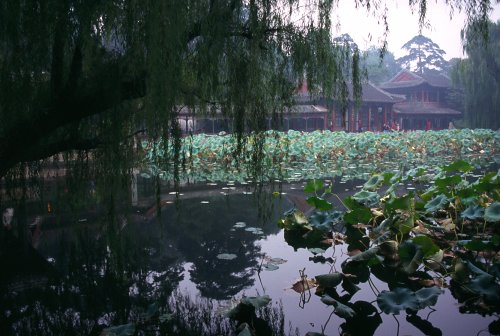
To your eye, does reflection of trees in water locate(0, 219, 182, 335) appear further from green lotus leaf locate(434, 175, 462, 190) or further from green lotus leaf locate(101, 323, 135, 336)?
green lotus leaf locate(434, 175, 462, 190)

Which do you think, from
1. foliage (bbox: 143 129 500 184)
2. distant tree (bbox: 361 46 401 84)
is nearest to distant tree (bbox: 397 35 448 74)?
distant tree (bbox: 361 46 401 84)

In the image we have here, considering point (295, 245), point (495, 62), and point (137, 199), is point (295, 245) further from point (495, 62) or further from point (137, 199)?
point (495, 62)

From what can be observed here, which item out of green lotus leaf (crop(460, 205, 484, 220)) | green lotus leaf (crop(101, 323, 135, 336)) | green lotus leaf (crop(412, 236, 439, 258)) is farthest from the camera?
green lotus leaf (crop(460, 205, 484, 220))

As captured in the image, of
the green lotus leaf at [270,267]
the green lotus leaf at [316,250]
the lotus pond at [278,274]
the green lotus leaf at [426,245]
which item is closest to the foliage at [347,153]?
the lotus pond at [278,274]

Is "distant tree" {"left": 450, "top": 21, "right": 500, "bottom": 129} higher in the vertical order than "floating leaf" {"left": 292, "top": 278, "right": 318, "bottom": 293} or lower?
higher

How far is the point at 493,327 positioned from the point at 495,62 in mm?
20089

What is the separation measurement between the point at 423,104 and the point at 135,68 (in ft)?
81.5

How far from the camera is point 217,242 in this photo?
3430 millimetres

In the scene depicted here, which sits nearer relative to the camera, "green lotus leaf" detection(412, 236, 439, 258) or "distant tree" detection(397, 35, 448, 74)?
"green lotus leaf" detection(412, 236, 439, 258)

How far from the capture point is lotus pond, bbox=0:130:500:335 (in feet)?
6.13

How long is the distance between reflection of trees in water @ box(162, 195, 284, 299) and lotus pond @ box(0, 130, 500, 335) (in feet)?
0.05

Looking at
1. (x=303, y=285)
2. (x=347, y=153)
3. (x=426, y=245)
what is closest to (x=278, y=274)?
(x=303, y=285)

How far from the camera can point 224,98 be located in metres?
2.32

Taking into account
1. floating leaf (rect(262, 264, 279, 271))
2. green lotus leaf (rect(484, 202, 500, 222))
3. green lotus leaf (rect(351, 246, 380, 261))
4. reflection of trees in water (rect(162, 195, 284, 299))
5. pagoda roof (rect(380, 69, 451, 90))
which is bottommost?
reflection of trees in water (rect(162, 195, 284, 299))
